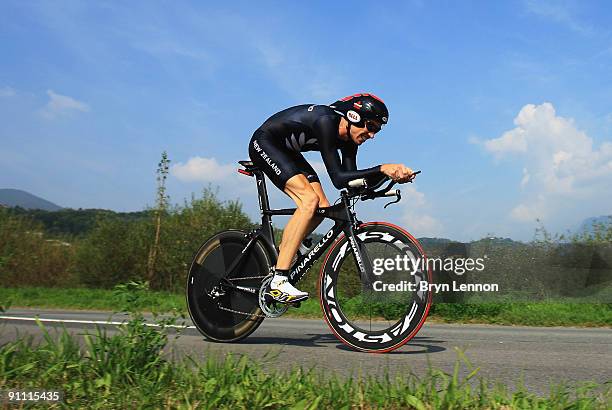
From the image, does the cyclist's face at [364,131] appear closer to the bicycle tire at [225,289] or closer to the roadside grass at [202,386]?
the bicycle tire at [225,289]

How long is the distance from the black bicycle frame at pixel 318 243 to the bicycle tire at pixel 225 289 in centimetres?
7

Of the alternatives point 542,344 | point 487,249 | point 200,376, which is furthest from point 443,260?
point 200,376

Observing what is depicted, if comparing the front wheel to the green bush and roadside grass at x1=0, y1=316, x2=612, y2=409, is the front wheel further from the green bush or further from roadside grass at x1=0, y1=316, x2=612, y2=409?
the green bush

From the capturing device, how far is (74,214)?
53.2 meters

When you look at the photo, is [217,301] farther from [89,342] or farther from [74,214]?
[74,214]

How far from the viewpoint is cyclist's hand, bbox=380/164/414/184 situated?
4840 millimetres

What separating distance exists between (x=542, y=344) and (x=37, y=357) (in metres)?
4.53

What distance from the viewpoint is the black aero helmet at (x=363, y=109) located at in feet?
16.6

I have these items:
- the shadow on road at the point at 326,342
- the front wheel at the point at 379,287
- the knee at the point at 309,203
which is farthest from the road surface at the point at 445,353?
the knee at the point at 309,203

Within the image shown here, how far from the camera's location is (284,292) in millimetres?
5207

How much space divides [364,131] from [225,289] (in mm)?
2025

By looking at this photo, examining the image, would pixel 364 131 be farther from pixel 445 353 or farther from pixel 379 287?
pixel 445 353

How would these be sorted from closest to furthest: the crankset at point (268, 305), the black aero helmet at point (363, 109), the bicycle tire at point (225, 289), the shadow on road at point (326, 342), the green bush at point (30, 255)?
the black aero helmet at point (363, 109) → the shadow on road at point (326, 342) → the crankset at point (268, 305) → the bicycle tire at point (225, 289) → the green bush at point (30, 255)

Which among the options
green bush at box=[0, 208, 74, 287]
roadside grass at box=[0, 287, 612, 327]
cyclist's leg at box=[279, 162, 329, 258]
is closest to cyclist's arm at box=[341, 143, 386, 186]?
cyclist's leg at box=[279, 162, 329, 258]
